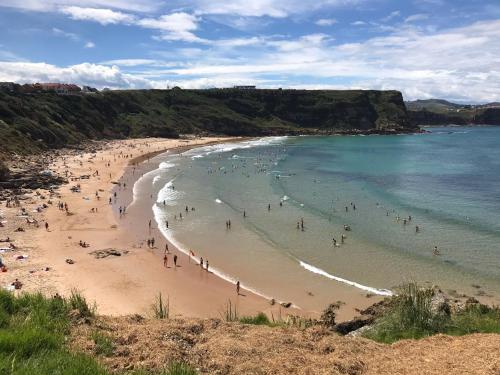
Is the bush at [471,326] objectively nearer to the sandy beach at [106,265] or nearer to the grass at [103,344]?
the grass at [103,344]

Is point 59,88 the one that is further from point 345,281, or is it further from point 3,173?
point 345,281

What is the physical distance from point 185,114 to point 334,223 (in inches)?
4571

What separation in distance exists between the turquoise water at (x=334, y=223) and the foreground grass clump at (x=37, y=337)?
55.0 feet

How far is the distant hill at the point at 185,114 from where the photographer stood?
8675 cm

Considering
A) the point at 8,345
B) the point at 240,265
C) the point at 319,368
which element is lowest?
the point at 240,265

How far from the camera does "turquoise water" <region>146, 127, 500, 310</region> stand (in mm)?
28266

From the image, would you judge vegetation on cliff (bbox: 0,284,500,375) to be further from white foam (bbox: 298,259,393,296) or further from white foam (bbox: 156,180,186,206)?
white foam (bbox: 156,180,186,206)

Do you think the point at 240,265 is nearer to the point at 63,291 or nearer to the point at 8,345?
the point at 63,291

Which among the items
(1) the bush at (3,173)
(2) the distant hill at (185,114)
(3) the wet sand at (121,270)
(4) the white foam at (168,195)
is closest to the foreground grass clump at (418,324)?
(3) the wet sand at (121,270)

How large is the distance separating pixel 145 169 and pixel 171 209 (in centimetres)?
2996

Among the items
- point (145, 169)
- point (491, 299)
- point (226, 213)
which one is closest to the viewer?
point (491, 299)

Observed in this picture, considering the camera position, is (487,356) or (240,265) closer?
(487,356)

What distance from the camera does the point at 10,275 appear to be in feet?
89.0

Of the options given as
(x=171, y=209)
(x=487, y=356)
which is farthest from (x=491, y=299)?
(x=171, y=209)
